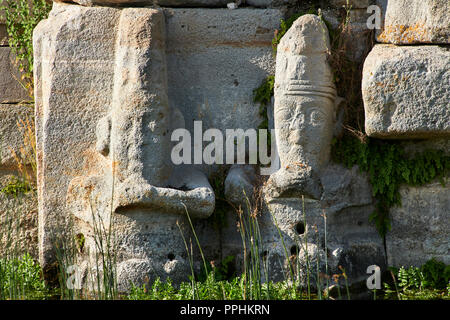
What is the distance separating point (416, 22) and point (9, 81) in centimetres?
266

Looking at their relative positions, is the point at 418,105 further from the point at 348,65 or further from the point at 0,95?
the point at 0,95

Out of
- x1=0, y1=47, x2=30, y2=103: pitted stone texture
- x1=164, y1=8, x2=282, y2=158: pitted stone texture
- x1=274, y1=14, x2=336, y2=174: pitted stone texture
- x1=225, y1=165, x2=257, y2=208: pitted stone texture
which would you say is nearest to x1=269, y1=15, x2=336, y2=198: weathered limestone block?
x1=274, y1=14, x2=336, y2=174: pitted stone texture

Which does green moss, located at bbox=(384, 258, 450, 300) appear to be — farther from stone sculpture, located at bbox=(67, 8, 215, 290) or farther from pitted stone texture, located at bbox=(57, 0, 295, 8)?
pitted stone texture, located at bbox=(57, 0, 295, 8)

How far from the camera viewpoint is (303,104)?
4555 mm

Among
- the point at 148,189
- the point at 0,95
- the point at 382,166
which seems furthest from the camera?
the point at 0,95

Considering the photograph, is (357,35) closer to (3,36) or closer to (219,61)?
(219,61)

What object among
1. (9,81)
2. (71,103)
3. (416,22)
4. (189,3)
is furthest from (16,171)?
(416,22)

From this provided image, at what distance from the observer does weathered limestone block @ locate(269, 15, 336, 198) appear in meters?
4.56

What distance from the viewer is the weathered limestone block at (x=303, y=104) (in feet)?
15.0

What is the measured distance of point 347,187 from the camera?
184 inches

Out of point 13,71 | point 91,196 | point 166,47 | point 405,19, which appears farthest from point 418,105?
point 13,71

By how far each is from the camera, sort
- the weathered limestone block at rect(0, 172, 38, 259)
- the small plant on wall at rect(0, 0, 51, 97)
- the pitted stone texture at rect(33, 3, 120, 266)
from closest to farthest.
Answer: the pitted stone texture at rect(33, 3, 120, 266)
the weathered limestone block at rect(0, 172, 38, 259)
the small plant on wall at rect(0, 0, 51, 97)

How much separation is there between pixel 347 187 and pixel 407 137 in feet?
1.43

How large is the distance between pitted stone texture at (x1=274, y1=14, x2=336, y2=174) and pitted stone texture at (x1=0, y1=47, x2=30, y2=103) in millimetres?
1818
